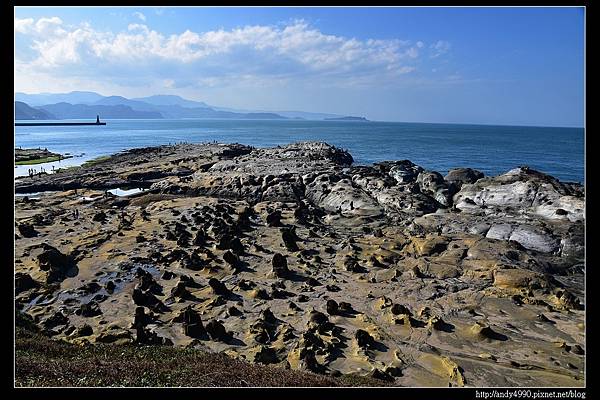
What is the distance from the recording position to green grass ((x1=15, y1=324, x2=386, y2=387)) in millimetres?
12007

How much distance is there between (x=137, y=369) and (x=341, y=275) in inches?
703

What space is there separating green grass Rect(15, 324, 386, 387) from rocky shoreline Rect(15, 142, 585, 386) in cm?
304

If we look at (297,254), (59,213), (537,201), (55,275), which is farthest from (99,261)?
(537,201)

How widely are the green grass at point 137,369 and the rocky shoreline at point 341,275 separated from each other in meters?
3.04

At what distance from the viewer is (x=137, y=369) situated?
13219mm

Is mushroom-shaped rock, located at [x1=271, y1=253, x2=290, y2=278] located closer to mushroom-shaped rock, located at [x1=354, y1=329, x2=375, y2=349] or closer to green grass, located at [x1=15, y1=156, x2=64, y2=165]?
mushroom-shaped rock, located at [x1=354, y1=329, x2=375, y2=349]

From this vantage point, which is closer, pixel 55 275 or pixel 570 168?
pixel 55 275

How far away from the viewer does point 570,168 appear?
9419 centimetres

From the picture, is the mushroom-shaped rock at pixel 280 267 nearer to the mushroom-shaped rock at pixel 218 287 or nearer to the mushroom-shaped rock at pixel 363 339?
the mushroom-shaped rock at pixel 218 287

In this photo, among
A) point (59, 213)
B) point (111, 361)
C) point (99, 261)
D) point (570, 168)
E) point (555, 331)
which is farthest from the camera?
point (570, 168)

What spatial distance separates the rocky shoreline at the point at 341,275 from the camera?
756 inches

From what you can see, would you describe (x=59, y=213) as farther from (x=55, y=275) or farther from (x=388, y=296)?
(x=388, y=296)

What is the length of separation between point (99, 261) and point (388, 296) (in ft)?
76.3

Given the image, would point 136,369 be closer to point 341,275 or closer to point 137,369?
point 137,369
